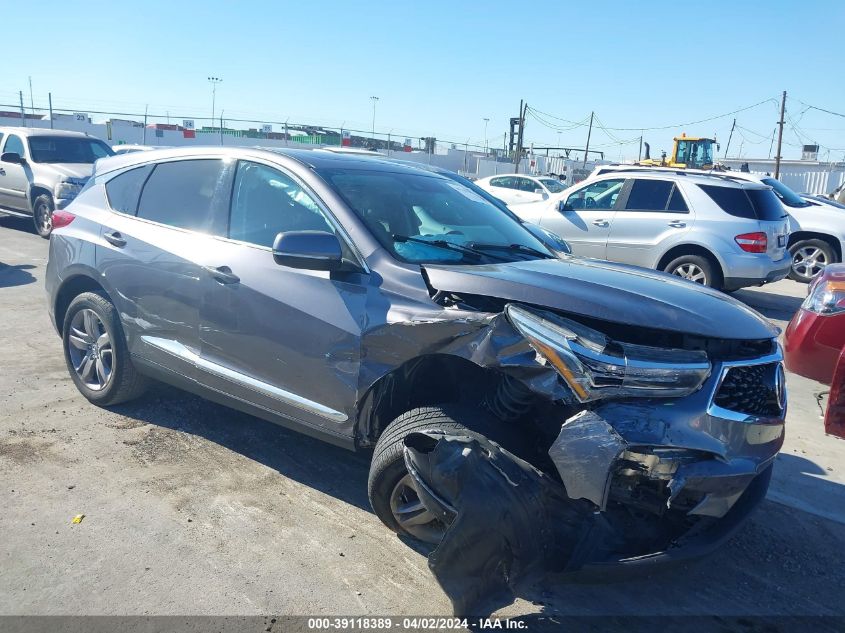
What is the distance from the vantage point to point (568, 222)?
10.5 metres

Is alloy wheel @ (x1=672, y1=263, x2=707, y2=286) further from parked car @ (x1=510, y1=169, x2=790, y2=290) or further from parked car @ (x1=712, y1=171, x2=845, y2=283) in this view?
parked car @ (x1=712, y1=171, x2=845, y2=283)

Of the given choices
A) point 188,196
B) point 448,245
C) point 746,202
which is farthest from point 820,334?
point 746,202

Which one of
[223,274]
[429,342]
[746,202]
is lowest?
[429,342]

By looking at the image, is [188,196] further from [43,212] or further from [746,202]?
[43,212]

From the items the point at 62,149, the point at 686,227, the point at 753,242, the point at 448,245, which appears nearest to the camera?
the point at 448,245

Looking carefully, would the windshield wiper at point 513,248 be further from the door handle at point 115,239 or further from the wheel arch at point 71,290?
the wheel arch at point 71,290

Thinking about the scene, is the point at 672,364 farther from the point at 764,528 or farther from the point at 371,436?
the point at 764,528

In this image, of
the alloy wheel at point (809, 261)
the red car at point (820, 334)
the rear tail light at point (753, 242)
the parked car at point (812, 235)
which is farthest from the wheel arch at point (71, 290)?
the alloy wheel at point (809, 261)

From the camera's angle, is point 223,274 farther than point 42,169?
No

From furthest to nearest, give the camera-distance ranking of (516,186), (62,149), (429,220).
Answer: (516,186) < (62,149) < (429,220)

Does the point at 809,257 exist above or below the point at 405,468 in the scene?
above

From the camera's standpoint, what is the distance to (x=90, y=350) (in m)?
4.82

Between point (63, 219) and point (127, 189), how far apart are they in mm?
628

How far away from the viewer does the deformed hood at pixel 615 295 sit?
274cm
